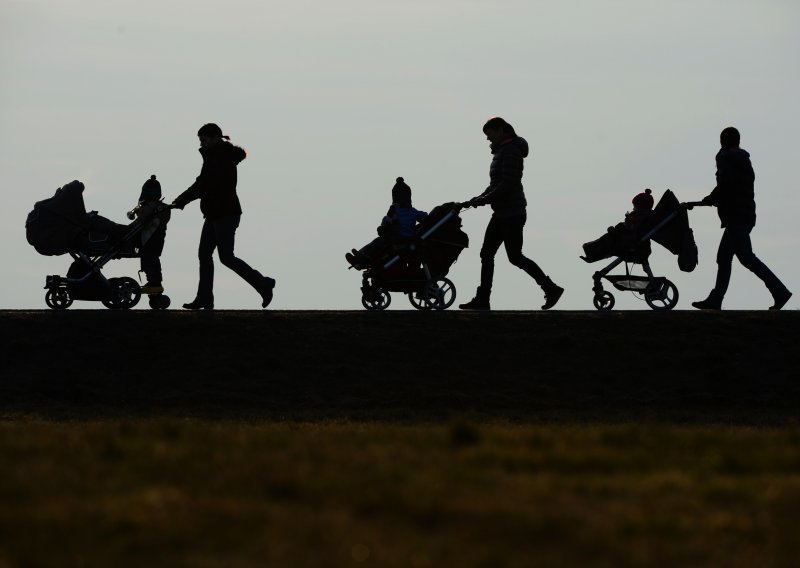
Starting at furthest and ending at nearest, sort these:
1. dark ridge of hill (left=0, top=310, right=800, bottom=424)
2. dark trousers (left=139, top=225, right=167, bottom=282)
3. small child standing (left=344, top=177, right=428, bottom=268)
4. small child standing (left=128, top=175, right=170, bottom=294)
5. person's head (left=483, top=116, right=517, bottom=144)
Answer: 1. dark trousers (left=139, top=225, right=167, bottom=282)
2. small child standing (left=128, top=175, right=170, bottom=294)
3. small child standing (left=344, top=177, right=428, bottom=268)
4. person's head (left=483, top=116, right=517, bottom=144)
5. dark ridge of hill (left=0, top=310, right=800, bottom=424)

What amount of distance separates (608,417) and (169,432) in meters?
5.86

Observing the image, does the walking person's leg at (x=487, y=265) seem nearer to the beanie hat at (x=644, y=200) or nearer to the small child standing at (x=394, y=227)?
the small child standing at (x=394, y=227)

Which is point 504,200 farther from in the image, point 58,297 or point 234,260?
point 58,297

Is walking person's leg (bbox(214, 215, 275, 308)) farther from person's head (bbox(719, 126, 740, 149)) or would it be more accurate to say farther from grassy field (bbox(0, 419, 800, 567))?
grassy field (bbox(0, 419, 800, 567))

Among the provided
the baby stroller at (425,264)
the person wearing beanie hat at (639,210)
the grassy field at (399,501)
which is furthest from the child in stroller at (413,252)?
the grassy field at (399,501)

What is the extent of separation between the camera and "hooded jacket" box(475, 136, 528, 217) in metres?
19.9

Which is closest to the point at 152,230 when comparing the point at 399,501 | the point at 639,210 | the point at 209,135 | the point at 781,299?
the point at 209,135

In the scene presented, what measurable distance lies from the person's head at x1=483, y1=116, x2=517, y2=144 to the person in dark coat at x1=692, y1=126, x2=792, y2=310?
2514 mm

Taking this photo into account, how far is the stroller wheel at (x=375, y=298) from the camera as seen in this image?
874 inches

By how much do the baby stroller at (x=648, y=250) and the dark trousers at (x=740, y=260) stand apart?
115 cm

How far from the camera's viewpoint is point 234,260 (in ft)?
65.8

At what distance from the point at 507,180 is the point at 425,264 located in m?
2.25

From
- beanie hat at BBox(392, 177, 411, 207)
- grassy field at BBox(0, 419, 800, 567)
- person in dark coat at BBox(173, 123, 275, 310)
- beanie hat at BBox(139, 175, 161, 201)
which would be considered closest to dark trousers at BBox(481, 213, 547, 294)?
beanie hat at BBox(392, 177, 411, 207)

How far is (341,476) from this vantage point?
7461 mm
